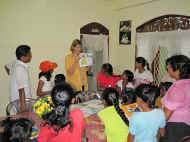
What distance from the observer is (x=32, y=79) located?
3676mm

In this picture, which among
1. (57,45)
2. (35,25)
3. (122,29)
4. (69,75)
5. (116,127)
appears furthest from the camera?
(122,29)

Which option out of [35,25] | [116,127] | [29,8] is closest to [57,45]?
[35,25]

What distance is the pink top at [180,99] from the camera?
5.42ft

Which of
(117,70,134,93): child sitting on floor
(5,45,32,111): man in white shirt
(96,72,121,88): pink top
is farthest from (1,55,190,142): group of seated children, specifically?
(96,72,121,88): pink top

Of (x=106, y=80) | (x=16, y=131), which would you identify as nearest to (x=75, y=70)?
(x=106, y=80)

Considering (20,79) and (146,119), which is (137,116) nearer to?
(146,119)

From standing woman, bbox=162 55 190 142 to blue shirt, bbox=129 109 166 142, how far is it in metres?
0.22

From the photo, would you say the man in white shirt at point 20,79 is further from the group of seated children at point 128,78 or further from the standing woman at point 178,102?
the standing woman at point 178,102

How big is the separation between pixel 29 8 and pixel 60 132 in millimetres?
2727

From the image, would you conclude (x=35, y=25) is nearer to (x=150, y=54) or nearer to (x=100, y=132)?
(x=150, y=54)

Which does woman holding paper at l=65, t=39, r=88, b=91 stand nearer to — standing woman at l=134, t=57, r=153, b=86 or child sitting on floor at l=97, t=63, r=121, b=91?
child sitting on floor at l=97, t=63, r=121, b=91

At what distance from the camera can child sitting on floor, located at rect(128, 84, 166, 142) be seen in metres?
1.42

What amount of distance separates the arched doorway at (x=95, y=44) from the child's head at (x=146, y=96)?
2652 mm

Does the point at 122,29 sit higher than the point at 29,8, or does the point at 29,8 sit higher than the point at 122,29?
the point at 29,8
